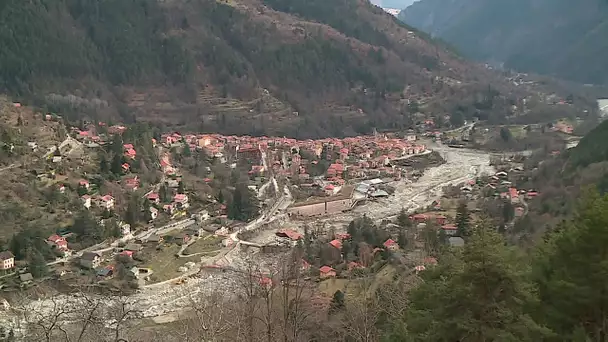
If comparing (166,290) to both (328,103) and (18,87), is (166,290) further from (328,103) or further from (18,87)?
(328,103)

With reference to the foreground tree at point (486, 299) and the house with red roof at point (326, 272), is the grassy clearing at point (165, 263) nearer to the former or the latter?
the house with red roof at point (326, 272)

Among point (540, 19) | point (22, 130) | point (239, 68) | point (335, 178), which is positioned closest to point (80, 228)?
point (22, 130)

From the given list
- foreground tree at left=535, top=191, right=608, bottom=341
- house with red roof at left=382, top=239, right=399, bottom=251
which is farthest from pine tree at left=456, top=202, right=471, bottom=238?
foreground tree at left=535, top=191, right=608, bottom=341

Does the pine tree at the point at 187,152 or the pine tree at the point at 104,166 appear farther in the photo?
the pine tree at the point at 187,152

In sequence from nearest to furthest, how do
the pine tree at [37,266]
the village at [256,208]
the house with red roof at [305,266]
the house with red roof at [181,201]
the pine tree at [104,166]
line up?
the house with red roof at [305,266], the pine tree at [37,266], the village at [256,208], the house with red roof at [181,201], the pine tree at [104,166]

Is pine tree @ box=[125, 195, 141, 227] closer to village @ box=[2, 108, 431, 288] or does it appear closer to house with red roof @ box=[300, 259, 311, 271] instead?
village @ box=[2, 108, 431, 288]

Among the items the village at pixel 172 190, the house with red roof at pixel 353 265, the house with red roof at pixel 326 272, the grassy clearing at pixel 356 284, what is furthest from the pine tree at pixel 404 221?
the house with red roof at pixel 326 272
